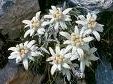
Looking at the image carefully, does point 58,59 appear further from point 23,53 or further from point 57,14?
point 57,14

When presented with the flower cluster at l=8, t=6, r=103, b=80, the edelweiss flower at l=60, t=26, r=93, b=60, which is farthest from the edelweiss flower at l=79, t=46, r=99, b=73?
the edelweiss flower at l=60, t=26, r=93, b=60

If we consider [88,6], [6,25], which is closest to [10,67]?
[6,25]

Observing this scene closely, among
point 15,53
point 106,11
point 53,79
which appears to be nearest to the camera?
point 15,53

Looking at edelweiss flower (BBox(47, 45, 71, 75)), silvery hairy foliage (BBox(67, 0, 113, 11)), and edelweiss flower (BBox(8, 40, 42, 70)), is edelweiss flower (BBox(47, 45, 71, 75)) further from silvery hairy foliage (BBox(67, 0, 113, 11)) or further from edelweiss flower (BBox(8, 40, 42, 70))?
silvery hairy foliage (BBox(67, 0, 113, 11))

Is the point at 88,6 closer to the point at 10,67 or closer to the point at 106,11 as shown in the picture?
the point at 106,11

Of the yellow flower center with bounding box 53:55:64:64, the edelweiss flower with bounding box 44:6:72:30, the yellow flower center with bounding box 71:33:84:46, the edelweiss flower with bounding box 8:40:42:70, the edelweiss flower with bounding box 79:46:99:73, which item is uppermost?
the edelweiss flower with bounding box 44:6:72:30

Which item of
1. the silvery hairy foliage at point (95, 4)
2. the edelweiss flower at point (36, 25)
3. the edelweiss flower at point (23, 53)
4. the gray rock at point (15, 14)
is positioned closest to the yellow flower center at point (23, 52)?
the edelweiss flower at point (23, 53)

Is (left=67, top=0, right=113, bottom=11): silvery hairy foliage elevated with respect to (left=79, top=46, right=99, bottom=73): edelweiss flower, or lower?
elevated

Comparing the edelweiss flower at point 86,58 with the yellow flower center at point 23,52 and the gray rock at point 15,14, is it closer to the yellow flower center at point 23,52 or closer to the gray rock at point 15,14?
the yellow flower center at point 23,52

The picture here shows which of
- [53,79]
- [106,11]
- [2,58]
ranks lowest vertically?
[53,79]
